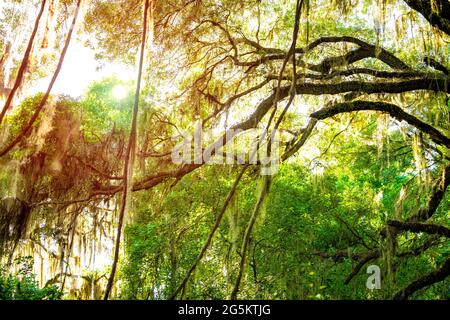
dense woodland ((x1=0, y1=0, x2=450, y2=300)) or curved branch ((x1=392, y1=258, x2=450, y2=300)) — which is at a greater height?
dense woodland ((x1=0, y1=0, x2=450, y2=300))

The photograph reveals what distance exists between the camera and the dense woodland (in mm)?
4410

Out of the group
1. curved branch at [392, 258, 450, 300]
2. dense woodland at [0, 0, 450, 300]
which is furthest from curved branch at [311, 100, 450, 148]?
curved branch at [392, 258, 450, 300]

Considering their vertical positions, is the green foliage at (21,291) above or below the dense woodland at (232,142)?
below

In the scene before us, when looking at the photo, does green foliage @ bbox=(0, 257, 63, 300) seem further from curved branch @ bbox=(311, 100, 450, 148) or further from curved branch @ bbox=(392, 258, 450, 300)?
curved branch @ bbox=(392, 258, 450, 300)

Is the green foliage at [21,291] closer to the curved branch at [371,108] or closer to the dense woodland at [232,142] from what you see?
the dense woodland at [232,142]

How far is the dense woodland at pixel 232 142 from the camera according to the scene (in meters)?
4.41

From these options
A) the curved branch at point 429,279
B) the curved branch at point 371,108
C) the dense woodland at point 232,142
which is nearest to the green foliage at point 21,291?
the dense woodland at point 232,142

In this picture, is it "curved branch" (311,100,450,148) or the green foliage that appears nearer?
"curved branch" (311,100,450,148)

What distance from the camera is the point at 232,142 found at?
17.8ft

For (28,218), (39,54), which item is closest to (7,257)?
(28,218)

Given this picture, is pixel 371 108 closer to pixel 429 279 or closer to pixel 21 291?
pixel 429 279

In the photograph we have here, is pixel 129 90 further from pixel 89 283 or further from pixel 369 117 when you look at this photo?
pixel 89 283

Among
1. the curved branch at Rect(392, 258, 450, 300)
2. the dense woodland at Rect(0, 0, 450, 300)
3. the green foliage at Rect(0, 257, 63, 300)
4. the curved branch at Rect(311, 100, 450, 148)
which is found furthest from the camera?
the green foliage at Rect(0, 257, 63, 300)
